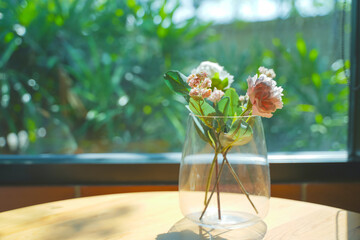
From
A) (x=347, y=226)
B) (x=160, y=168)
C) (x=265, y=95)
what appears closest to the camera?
(x=265, y=95)

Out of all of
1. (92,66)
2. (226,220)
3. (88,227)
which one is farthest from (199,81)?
(92,66)

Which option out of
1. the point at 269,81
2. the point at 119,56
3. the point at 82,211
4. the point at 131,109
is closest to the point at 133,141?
the point at 131,109

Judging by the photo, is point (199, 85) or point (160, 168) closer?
point (199, 85)

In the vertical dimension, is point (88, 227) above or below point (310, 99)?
below

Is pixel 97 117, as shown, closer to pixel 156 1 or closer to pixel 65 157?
pixel 65 157

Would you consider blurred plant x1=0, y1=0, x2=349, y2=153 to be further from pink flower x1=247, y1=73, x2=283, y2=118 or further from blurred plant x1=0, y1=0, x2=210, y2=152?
pink flower x1=247, y1=73, x2=283, y2=118

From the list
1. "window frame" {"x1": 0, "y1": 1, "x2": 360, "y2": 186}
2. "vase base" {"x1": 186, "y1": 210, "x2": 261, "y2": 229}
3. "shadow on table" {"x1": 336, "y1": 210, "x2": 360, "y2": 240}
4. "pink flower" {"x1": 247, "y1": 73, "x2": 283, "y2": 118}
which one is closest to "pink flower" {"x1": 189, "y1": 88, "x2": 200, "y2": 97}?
"pink flower" {"x1": 247, "y1": 73, "x2": 283, "y2": 118}

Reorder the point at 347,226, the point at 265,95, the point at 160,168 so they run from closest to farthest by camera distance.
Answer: the point at 265,95 → the point at 347,226 → the point at 160,168

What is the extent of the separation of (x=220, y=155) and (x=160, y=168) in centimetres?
72

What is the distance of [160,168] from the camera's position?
1448 mm

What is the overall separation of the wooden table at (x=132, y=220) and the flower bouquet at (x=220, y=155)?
84mm

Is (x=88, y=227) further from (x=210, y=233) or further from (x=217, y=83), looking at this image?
(x=217, y=83)

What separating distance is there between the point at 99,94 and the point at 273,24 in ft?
2.46

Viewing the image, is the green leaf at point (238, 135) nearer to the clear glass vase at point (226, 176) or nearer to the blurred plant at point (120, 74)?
the clear glass vase at point (226, 176)
